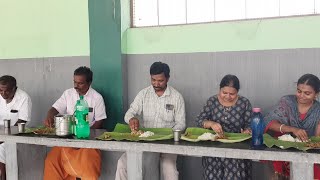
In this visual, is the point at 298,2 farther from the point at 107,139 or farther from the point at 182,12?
the point at 107,139

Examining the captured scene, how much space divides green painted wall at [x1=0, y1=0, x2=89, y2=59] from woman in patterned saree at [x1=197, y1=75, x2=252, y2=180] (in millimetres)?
1740

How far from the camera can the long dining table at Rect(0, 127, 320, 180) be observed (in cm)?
238

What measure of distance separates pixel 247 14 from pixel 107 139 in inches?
70.3

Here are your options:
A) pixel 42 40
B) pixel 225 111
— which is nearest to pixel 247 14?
pixel 225 111

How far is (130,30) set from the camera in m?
4.16

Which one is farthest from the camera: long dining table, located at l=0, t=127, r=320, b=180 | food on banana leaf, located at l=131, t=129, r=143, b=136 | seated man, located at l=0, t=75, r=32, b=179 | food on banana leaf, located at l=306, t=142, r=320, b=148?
seated man, located at l=0, t=75, r=32, b=179

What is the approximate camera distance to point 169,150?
8.82 ft

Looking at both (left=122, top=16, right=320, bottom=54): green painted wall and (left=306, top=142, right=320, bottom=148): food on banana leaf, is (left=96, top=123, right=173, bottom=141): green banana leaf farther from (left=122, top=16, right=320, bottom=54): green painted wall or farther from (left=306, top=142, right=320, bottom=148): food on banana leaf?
(left=122, top=16, right=320, bottom=54): green painted wall

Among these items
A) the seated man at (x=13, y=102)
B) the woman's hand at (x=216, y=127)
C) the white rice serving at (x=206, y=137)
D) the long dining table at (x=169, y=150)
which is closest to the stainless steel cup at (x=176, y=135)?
the long dining table at (x=169, y=150)

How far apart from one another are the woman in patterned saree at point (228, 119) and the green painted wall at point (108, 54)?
122 cm

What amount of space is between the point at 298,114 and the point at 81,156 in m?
1.78

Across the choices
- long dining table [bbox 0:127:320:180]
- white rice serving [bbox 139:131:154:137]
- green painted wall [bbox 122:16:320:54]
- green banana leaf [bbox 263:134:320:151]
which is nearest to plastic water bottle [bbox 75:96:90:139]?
long dining table [bbox 0:127:320:180]

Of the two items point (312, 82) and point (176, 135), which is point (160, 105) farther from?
point (312, 82)

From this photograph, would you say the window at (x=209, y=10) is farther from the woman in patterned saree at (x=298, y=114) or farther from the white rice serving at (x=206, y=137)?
the white rice serving at (x=206, y=137)
